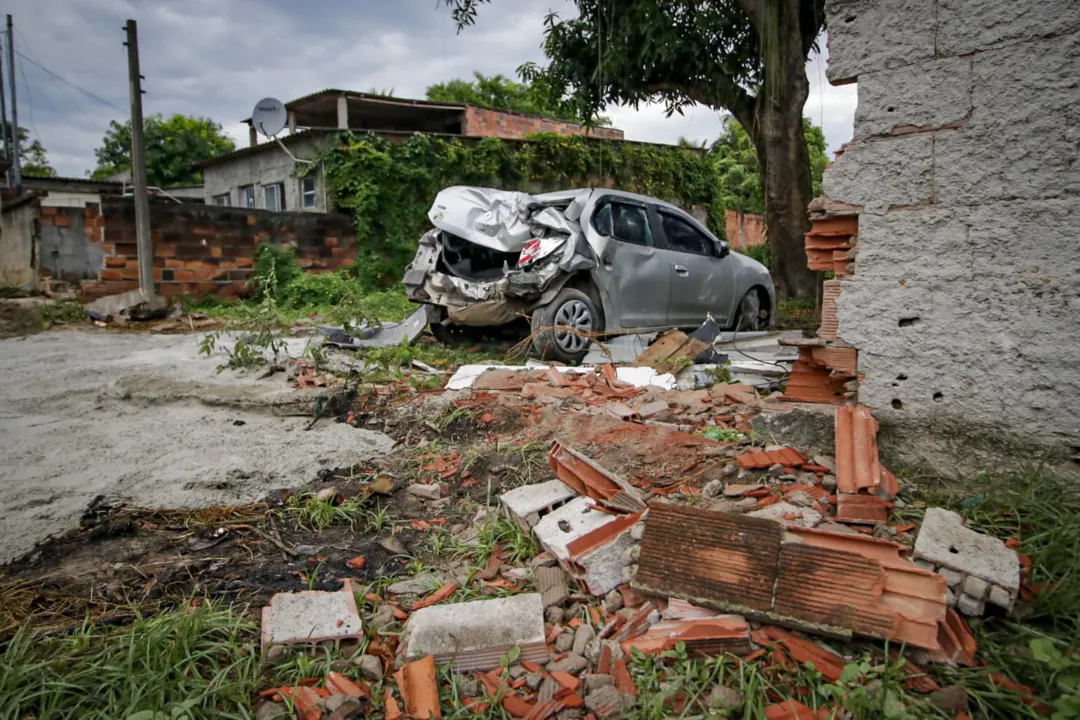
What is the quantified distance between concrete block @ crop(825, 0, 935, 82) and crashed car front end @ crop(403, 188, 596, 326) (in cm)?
350

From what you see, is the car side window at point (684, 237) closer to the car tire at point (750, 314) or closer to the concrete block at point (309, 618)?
the car tire at point (750, 314)

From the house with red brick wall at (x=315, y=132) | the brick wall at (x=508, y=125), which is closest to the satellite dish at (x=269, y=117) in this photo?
the house with red brick wall at (x=315, y=132)

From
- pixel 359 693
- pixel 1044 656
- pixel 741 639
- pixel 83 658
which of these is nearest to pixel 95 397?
pixel 83 658

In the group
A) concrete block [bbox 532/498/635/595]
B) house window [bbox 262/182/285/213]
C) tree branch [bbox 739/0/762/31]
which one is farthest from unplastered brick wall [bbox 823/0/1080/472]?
house window [bbox 262/182/285/213]

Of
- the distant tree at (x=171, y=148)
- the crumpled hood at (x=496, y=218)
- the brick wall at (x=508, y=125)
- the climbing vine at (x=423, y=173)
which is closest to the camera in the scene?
the crumpled hood at (x=496, y=218)

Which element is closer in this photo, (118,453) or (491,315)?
(118,453)

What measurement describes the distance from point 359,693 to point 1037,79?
3378mm

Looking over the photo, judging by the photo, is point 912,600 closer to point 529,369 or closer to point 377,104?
point 529,369

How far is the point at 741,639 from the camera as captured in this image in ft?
6.84

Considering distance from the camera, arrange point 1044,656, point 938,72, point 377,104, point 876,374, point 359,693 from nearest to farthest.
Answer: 1. point 1044,656
2. point 359,693
3. point 938,72
4. point 876,374
5. point 377,104

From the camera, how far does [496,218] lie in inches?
271

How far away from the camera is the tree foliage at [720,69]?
898 cm

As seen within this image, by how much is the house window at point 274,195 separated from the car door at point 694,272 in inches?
537

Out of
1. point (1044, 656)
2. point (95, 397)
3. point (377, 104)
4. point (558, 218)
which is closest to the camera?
point (1044, 656)
